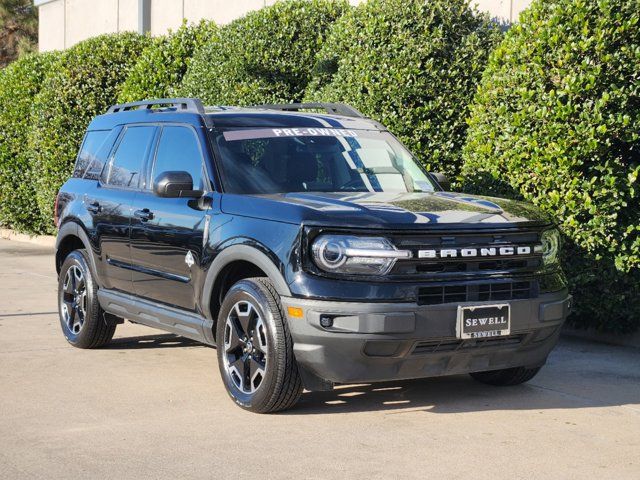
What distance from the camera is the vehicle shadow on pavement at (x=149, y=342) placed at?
347 inches

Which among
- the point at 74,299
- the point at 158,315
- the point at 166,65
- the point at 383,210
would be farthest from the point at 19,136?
the point at 383,210

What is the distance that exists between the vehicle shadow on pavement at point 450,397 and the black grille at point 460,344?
0.49 metres

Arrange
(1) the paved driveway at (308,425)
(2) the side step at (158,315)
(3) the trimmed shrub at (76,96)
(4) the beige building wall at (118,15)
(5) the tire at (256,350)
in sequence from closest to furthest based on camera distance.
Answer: (1) the paved driveway at (308,425) → (5) the tire at (256,350) → (2) the side step at (158,315) → (3) the trimmed shrub at (76,96) → (4) the beige building wall at (118,15)

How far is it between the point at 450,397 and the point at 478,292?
3.24ft

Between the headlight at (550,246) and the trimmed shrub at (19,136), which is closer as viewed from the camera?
the headlight at (550,246)

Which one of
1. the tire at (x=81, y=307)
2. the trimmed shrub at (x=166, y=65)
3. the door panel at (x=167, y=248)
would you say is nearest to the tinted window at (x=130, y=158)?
the door panel at (x=167, y=248)

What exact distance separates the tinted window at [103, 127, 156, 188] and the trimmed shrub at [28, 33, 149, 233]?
8.86 m

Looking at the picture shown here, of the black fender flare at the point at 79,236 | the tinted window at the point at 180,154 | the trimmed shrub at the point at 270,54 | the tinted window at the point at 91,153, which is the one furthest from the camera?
the trimmed shrub at the point at 270,54

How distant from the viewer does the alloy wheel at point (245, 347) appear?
6.30 meters

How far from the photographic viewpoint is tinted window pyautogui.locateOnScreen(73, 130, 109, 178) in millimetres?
8711

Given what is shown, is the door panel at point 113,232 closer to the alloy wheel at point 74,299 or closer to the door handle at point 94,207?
the door handle at point 94,207

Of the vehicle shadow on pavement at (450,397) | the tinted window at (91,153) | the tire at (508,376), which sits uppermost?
the tinted window at (91,153)

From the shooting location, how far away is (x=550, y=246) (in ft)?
21.9

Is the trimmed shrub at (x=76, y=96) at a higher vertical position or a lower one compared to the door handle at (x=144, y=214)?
higher
